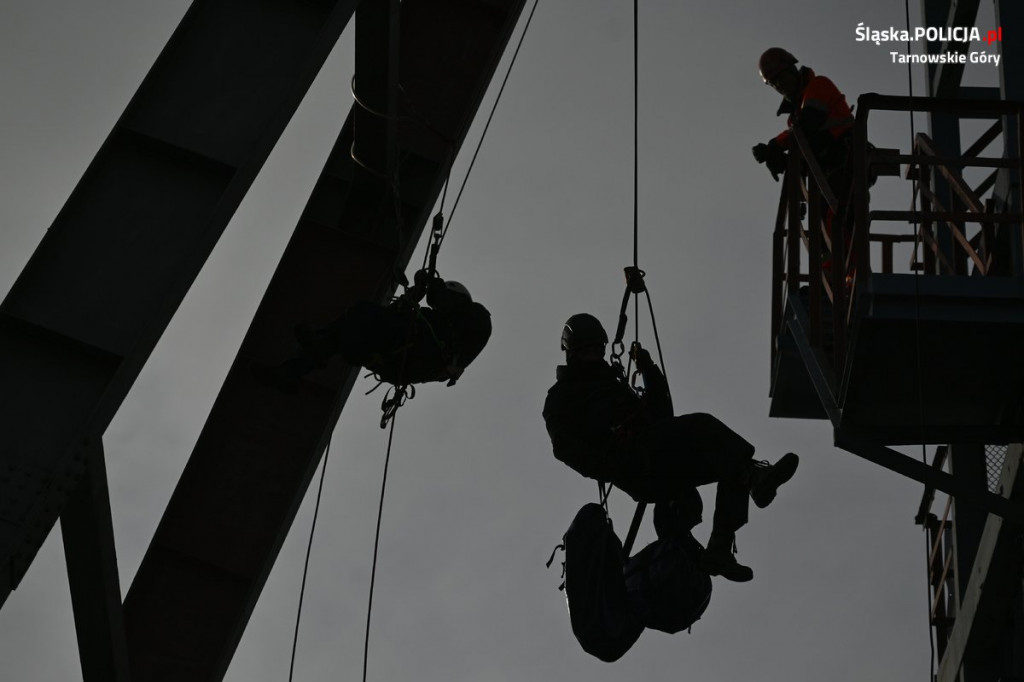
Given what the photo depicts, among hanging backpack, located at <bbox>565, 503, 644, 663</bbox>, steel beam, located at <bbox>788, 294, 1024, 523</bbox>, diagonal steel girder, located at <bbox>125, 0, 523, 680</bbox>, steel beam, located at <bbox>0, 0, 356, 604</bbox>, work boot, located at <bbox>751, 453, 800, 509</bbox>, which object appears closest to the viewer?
steel beam, located at <bbox>0, 0, 356, 604</bbox>

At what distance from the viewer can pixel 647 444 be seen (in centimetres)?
833

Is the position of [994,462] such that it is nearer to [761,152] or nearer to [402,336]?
[761,152]

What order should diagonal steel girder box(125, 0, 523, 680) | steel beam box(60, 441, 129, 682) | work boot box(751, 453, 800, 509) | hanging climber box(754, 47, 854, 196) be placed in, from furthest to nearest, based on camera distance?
hanging climber box(754, 47, 854, 196) < diagonal steel girder box(125, 0, 523, 680) < work boot box(751, 453, 800, 509) < steel beam box(60, 441, 129, 682)

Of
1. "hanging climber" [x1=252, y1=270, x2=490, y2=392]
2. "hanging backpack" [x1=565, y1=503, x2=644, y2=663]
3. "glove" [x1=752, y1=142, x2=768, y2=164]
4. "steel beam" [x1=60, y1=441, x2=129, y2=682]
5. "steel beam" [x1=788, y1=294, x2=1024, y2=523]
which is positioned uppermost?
"glove" [x1=752, y1=142, x2=768, y2=164]

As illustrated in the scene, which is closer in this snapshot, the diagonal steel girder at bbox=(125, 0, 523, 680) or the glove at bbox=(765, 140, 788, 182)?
the diagonal steel girder at bbox=(125, 0, 523, 680)

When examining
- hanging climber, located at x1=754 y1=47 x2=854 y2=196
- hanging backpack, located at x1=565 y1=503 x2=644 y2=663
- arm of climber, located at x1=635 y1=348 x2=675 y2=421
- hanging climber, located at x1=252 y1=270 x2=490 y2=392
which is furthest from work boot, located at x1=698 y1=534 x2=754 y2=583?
hanging climber, located at x1=754 y1=47 x2=854 y2=196

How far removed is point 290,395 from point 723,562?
303 cm

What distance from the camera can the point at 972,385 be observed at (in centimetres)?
1018

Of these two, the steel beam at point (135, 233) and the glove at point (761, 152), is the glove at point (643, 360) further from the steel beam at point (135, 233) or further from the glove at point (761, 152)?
the glove at point (761, 152)

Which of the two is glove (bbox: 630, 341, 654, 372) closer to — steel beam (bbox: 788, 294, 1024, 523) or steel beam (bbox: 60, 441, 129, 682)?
steel beam (bbox: 788, 294, 1024, 523)

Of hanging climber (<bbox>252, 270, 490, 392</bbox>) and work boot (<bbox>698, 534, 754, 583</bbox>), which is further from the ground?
hanging climber (<bbox>252, 270, 490, 392</bbox>)

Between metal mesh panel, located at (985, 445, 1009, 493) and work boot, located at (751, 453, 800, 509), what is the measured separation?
5265mm

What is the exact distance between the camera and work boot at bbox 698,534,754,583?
26.1ft

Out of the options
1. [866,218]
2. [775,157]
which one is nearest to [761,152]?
[775,157]
